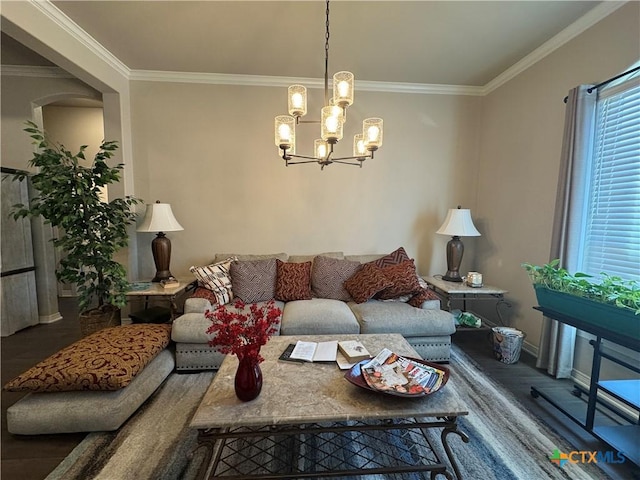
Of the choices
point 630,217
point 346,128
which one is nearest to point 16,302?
point 346,128

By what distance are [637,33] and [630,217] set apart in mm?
1283

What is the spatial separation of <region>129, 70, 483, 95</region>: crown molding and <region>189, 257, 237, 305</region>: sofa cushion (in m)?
2.24

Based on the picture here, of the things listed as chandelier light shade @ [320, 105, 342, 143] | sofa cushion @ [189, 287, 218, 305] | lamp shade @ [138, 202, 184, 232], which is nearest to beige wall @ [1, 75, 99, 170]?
lamp shade @ [138, 202, 184, 232]

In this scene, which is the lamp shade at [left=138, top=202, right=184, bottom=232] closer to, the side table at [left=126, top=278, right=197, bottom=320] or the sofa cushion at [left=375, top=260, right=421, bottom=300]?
the side table at [left=126, top=278, right=197, bottom=320]

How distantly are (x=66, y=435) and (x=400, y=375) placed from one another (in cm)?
214

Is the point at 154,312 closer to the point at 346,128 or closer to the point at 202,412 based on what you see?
the point at 202,412

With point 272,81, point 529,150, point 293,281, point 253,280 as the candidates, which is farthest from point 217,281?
point 529,150

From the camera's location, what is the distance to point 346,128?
3688mm

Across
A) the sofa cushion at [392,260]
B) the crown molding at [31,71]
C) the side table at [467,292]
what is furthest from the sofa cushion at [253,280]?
the crown molding at [31,71]

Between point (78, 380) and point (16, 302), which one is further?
point (16, 302)

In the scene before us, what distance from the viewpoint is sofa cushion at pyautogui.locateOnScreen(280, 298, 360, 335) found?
2.59 m

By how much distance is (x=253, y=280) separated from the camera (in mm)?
3027

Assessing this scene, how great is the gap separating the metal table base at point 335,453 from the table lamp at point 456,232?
194cm

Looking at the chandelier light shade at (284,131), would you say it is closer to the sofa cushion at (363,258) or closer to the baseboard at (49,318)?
the sofa cushion at (363,258)
